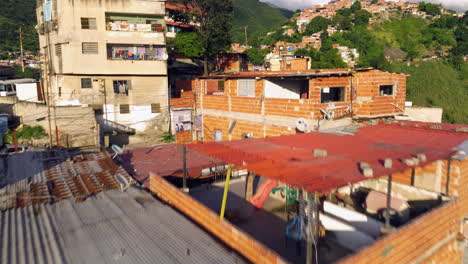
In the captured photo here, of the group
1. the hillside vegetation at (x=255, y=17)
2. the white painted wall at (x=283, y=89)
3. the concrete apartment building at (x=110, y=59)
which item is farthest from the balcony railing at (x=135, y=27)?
the hillside vegetation at (x=255, y=17)

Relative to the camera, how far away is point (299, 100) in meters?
16.7

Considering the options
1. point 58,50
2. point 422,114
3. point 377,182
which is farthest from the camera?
point 58,50

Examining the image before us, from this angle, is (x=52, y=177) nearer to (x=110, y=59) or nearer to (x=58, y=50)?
(x=110, y=59)

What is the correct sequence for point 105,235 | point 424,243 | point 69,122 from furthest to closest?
point 69,122
point 424,243
point 105,235

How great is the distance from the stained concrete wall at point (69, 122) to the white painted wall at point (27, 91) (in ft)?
25.4

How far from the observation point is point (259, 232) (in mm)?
10195

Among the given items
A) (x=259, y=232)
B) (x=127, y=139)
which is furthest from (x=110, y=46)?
(x=259, y=232)

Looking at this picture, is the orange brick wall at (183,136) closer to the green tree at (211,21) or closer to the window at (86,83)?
the window at (86,83)

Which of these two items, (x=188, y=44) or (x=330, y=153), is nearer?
(x=330, y=153)

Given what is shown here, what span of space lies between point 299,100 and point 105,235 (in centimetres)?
1212

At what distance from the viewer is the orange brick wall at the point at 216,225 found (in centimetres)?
565

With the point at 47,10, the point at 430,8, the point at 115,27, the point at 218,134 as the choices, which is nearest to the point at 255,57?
the point at 115,27

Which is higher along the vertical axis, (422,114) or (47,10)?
(47,10)

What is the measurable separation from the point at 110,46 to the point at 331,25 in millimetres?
100036
